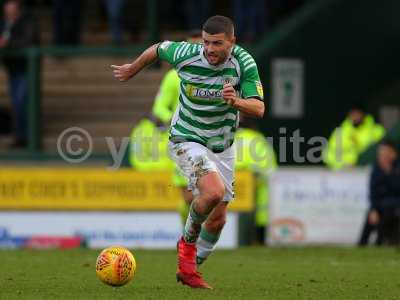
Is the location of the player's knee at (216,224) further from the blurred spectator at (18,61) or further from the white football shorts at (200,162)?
the blurred spectator at (18,61)

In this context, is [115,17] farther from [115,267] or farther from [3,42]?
[115,267]

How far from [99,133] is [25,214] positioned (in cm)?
319

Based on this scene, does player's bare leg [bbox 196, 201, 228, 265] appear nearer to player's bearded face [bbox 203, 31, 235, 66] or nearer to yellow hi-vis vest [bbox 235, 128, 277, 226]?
player's bearded face [bbox 203, 31, 235, 66]

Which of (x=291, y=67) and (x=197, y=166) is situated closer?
(x=197, y=166)

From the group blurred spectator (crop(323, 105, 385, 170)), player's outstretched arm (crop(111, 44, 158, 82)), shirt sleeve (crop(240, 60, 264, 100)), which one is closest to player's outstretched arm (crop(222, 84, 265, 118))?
shirt sleeve (crop(240, 60, 264, 100))

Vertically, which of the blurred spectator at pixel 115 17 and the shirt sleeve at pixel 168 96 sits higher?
the blurred spectator at pixel 115 17

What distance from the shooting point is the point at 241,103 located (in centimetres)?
974

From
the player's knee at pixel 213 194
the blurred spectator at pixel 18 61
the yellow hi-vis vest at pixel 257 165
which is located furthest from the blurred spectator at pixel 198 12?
the player's knee at pixel 213 194

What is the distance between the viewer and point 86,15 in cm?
2419

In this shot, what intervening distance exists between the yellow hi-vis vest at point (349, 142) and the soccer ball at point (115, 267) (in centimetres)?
980

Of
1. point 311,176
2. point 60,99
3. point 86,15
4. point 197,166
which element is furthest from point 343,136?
point 197,166

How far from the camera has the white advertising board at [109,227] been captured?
17.6 m

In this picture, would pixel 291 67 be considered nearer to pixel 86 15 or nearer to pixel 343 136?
pixel 343 136

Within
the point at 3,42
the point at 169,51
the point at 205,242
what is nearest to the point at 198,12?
the point at 3,42
